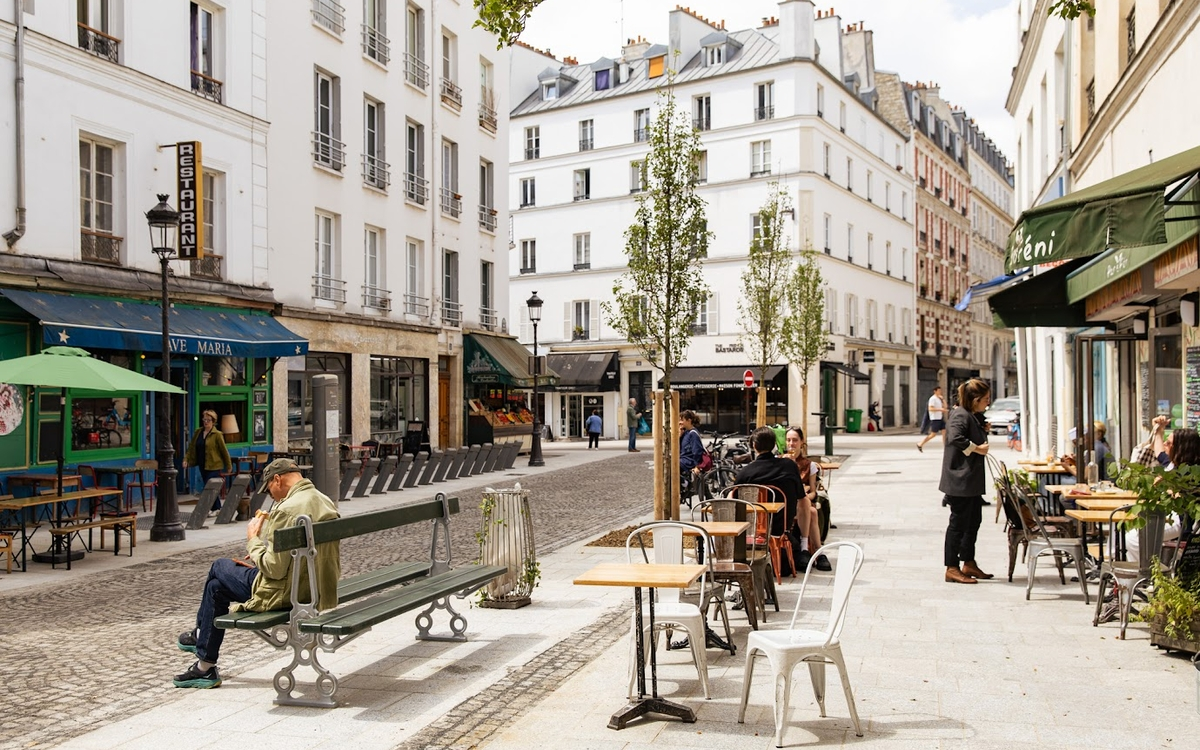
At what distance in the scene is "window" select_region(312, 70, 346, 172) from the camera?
22.9 m

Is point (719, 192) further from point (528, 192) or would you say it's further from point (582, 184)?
point (528, 192)

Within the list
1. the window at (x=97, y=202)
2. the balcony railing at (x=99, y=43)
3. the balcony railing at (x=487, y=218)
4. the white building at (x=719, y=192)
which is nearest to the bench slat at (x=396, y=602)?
the window at (x=97, y=202)

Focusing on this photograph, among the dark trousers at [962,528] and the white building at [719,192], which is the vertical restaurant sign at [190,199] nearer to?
the dark trousers at [962,528]

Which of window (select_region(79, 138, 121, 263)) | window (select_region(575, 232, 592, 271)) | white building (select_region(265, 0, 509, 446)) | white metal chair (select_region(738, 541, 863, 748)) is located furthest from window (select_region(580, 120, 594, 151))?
white metal chair (select_region(738, 541, 863, 748))

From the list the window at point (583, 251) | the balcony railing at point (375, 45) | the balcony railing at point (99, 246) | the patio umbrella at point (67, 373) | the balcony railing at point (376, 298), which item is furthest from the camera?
the window at point (583, 251)

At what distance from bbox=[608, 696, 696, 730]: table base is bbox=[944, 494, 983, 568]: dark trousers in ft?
15.1

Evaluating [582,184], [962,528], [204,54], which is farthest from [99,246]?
[582,184]

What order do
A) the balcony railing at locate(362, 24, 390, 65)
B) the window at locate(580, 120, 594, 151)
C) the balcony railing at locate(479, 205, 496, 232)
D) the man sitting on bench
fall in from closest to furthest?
the man sitting on bench → the balcony railing at locate(362, 24, 390, 65) → the balcony railing at locate(479, 205, 496, 232) → the window at locate(580, 120, 594, 151)

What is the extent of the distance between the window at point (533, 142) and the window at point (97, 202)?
32721mm

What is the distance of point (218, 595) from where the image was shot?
6246 mm

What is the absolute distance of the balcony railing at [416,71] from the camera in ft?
→ 87.1

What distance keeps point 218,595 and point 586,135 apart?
4242 centimetres

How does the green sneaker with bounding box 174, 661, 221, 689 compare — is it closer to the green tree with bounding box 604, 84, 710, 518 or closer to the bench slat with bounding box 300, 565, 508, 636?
the bench slat with bounding box 300, 565, 508, 636

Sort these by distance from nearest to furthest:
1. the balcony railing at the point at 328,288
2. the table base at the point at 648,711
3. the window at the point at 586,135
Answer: the table base at the point at 648,711, the balcony railing at the point at 328,288, the window at the point at 586,135
